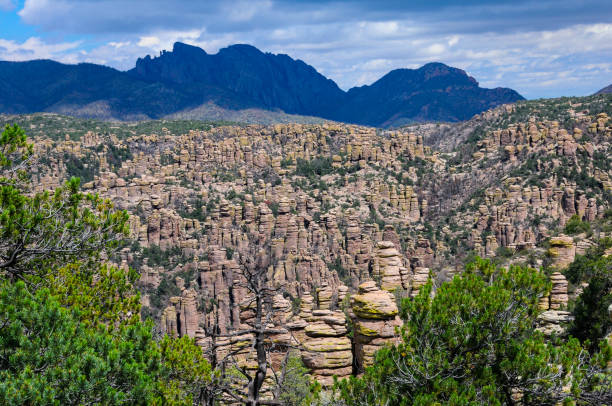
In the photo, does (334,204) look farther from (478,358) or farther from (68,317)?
(68,317)

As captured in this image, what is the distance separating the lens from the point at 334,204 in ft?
285

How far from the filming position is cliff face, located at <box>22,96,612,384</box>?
4909cm

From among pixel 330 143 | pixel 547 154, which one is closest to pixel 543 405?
pixel 547 154

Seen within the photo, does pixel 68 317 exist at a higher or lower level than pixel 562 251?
higher

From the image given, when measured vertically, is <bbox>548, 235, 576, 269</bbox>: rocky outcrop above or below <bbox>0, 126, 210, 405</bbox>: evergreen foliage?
below

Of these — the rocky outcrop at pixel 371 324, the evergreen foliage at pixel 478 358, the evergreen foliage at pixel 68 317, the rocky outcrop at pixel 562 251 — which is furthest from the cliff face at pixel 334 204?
the evergreen foliage at pixel 68 317

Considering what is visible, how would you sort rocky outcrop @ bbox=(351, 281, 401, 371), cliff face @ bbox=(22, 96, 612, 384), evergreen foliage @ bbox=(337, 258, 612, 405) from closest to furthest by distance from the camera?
1. evergreen foliage @ bbox=(337, 258, 612, 405)
2. rocky outcrop @ bbox=(351, 281, 401, 371)
3. cliff face @ bbox=(22, 96, 612, 384)

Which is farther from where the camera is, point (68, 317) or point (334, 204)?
point (334, 204)

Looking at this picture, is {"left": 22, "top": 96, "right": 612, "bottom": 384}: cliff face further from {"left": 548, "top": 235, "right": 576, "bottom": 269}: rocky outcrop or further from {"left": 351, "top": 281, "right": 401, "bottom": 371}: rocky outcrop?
{"left": 351, "top": 281, "right": 401, "bottom": 371}: rocky outcrop

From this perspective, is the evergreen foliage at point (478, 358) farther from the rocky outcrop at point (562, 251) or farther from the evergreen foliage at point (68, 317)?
the rocky outcrop at point (562, 251)

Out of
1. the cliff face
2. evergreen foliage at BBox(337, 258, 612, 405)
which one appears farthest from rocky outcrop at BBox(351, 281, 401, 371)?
evergreen foliage at BBox(337, 258, 612, 405)

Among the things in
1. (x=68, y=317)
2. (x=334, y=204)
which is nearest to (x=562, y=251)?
(x=68, y=317)

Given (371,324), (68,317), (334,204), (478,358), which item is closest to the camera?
(68,317)

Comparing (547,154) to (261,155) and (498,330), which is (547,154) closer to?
(261,155)
